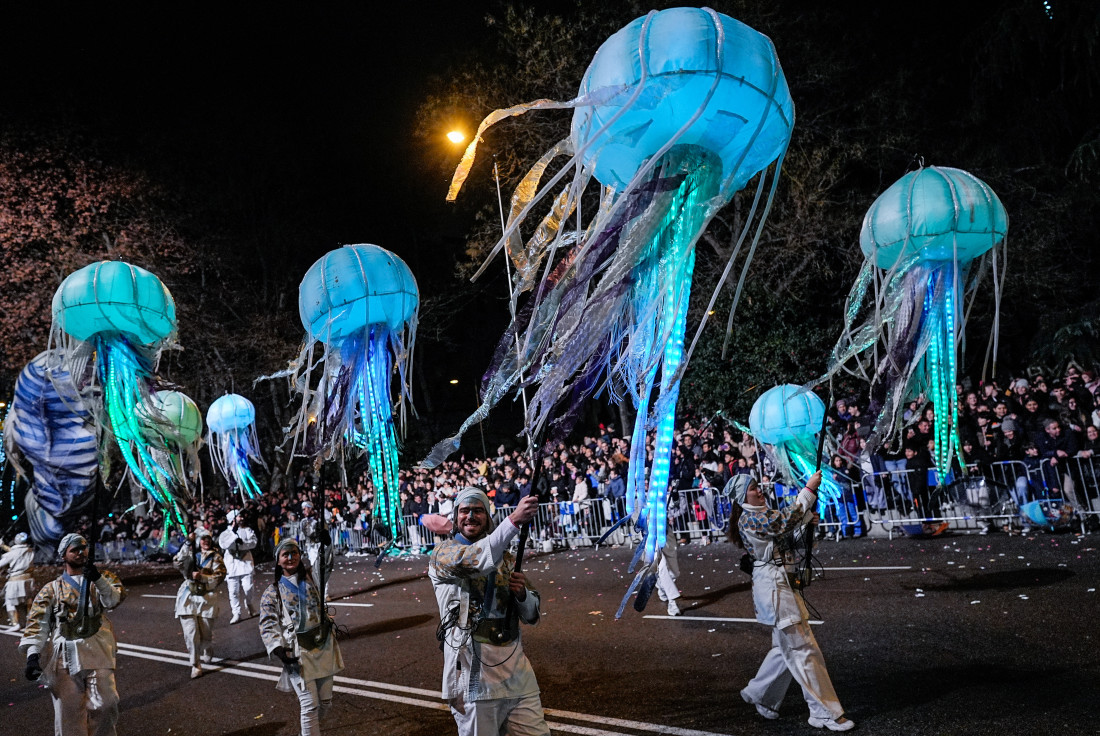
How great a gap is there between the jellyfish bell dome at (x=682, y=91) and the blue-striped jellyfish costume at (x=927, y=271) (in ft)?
6.45

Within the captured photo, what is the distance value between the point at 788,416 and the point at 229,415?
750 cm

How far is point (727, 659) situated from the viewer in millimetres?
6547

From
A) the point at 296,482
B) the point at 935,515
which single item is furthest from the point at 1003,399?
the point at 296,482

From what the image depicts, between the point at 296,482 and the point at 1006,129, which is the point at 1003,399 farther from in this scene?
the point at 296,482

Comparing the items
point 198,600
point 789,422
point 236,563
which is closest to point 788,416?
point 789,422

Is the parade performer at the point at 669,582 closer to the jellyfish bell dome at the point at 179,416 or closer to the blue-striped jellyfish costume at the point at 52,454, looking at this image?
the jellyfish bell dome at the point at 179,416

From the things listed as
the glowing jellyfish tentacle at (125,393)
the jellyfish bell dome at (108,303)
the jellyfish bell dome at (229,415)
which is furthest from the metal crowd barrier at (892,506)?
the jellyfish bell dome at (108,303)

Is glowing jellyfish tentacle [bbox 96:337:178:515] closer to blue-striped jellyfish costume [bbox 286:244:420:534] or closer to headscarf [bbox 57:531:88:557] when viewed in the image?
headscarf [bbox 57:531:88:557]

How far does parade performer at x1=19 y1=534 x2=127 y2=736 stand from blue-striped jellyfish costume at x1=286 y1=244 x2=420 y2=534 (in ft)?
7.75

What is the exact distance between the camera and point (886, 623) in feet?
23.3

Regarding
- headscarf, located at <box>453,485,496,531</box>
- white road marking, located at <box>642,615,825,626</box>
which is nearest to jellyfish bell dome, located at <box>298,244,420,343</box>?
headscarf, located at <box>453,485,496,531</box>

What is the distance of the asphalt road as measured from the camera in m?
5.04

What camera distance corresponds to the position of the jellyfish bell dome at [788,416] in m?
7.59

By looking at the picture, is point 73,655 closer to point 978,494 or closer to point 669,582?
point 669,582
